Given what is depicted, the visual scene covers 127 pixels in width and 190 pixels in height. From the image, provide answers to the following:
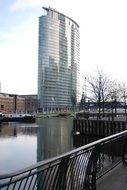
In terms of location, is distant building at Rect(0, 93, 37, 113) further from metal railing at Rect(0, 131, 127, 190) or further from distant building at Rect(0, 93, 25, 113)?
metal railing at Rect(0, 131, 127, 190)

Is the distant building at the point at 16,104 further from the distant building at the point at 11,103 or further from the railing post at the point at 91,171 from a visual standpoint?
the railing post at the point at 91,171

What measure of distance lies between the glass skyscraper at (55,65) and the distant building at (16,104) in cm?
1613

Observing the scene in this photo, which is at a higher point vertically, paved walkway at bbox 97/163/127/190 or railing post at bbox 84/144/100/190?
railing post at bbox 84/144/100/190

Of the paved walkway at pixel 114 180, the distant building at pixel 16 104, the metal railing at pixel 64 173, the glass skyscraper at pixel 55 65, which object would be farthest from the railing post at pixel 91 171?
the distant building at pixel 16 104

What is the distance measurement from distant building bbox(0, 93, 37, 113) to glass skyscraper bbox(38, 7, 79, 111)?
1613 cm

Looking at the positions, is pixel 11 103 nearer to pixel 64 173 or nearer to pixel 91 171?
pixel 91 171

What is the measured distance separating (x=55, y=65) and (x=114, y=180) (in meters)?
155

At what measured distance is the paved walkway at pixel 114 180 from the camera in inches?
290

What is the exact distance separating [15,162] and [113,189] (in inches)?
666

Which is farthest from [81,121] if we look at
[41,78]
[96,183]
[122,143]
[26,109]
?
[26,109]

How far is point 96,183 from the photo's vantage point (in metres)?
7.71

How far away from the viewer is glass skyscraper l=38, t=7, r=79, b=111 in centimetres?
16100

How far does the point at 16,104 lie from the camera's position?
7141 inches

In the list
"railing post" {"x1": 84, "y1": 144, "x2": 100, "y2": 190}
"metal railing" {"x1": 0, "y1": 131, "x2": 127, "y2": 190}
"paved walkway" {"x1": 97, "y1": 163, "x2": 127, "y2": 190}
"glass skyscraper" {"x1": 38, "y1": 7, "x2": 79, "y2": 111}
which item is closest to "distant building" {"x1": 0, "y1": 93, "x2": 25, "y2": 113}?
"glass skyscraper" {"x1": 38, "y1": 7, "x2": 79, "y2": 111}
